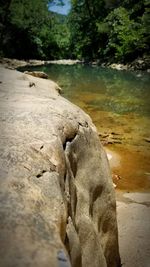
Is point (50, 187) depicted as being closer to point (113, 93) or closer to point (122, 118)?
point (122, 118)

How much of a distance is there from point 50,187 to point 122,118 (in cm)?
947

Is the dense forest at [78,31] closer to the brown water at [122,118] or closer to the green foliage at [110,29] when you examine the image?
the green foliage at [110,29]

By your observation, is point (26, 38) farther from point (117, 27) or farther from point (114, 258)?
point (114, 258)

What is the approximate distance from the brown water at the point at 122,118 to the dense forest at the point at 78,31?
40.8 ft

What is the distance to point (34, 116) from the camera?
8.40 ft

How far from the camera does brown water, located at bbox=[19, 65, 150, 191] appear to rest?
6.78m

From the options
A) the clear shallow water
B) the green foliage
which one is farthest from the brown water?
the green foliage

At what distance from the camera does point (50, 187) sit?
1.74 metres

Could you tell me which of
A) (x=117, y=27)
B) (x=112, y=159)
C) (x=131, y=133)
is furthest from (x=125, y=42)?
(x=112, y=159)

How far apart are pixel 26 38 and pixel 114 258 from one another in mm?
37047

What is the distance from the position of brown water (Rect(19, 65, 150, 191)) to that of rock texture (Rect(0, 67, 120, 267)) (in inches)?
118

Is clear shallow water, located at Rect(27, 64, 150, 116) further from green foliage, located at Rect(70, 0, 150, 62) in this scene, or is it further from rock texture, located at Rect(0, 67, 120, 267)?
green foliage, located at Rect(70, 0, 150, 62)

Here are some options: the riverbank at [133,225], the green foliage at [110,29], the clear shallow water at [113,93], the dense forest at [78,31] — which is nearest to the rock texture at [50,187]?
the riverbank at [133,225]

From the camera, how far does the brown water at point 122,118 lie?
6.78 m
